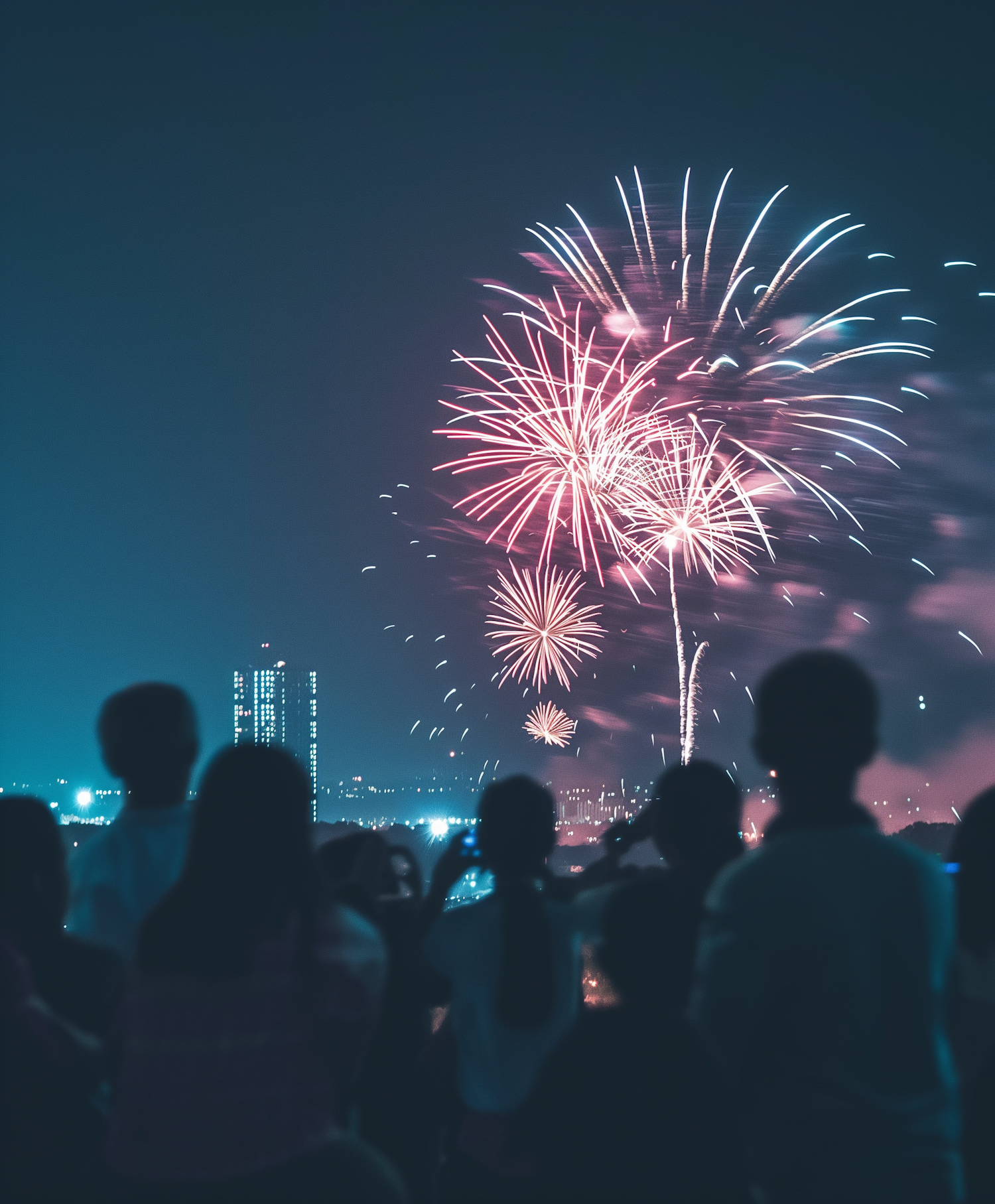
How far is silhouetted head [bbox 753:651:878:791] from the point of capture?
3.16 meters

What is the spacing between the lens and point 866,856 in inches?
118

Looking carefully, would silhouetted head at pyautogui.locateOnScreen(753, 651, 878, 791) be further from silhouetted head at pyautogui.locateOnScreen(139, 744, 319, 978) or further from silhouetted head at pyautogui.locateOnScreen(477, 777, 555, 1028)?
silhouetted head at pyautogui.locateOnScreen(139, 744, 319, 978)

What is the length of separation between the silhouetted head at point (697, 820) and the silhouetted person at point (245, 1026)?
1.50 meters

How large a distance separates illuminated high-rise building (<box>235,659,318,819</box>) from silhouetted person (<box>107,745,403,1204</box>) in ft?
425

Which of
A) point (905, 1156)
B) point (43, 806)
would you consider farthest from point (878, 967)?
point (43, 806)

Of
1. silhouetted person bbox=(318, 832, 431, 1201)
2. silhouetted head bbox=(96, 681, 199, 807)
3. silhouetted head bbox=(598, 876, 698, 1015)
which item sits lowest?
silhouetted person bbox=(318, 832, 431, 1201)

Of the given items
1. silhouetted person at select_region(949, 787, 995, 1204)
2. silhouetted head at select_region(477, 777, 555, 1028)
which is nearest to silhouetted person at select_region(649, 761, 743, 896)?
silhouetted head at select_region(477, 777, 555, 1028)

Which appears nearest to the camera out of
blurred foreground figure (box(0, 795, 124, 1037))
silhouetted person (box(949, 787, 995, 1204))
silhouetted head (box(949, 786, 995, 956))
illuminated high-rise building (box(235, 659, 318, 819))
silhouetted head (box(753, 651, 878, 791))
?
silhouetted head (box(753, 651, 878, 791))

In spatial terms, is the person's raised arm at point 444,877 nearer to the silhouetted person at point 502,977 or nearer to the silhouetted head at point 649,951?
the silhouetted person at point 502,977

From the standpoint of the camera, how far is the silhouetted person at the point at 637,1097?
2.89 meters

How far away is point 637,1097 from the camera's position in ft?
9.64

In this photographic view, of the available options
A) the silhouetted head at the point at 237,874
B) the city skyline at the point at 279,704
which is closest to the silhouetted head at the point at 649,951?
the silhouetted head at the point at 237,874

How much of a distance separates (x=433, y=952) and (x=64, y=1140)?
1344mm

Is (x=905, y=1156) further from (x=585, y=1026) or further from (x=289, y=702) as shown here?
(x=289, y=702)
